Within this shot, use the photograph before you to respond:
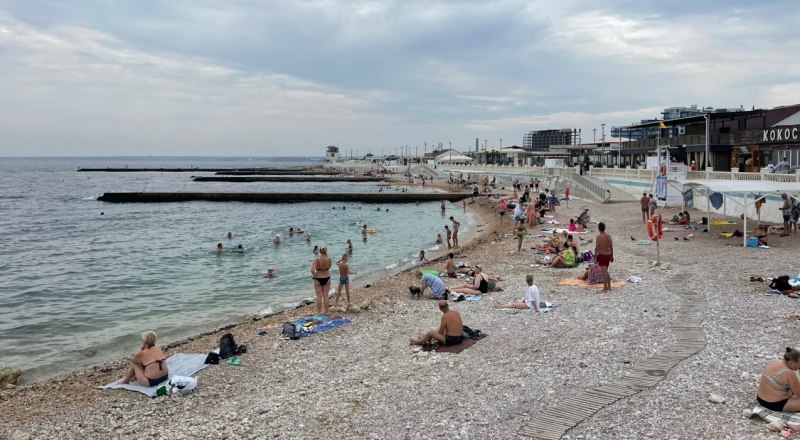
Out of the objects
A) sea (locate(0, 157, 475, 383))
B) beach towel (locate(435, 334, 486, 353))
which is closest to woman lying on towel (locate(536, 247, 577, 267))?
sea (locate(0, 157, 475, 383))

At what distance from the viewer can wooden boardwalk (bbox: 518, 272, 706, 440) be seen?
21.1ft

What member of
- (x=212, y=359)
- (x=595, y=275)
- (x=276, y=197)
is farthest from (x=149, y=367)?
(x=276, y=197)

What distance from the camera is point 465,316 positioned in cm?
1189

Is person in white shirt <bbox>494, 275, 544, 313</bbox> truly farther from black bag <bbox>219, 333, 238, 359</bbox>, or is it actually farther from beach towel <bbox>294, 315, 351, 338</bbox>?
black bag <bbox>219, 333, 238, 359</bbox>

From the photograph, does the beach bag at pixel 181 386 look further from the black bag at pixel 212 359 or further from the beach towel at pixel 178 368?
the black bag at pixel 212 359

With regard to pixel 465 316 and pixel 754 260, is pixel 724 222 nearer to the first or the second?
pixel 754 260

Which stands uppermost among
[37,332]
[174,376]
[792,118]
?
[792,118]

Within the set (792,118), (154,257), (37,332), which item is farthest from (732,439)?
(792,118)

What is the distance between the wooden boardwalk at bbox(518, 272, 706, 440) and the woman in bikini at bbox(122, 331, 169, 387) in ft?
18.4

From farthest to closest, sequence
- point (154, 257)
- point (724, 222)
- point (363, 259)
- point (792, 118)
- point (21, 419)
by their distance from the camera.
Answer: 1. point (792, 118)
2. point (154, 257)
3. point (363, 259)
4. point (724, 222)
5. point (21, 419)

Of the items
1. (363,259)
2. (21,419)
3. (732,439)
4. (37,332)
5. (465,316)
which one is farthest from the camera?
(363,259)

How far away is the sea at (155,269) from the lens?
14.3 meters

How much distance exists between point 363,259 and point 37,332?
12.7 metres

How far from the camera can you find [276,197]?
62.0 metres
